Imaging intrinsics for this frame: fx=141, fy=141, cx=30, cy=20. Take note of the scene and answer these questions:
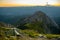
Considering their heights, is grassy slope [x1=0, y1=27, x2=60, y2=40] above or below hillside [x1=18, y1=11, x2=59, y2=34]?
below

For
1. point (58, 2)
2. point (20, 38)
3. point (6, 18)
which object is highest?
point (58, 2)

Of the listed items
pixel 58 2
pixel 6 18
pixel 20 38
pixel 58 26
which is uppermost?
pixel 58 2

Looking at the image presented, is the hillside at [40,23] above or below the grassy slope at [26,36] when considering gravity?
above

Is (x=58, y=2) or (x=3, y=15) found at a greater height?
(x=58, y=2)

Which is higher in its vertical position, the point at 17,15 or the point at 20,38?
the point at 17,15

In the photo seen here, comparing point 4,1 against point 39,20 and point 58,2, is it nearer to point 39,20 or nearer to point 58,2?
point 39,20

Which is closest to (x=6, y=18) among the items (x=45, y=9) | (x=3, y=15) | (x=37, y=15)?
(x=3, y=15)

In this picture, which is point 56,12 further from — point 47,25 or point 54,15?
point 47,25

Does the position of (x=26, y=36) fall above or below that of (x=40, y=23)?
below

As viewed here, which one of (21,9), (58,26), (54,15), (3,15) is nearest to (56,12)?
(54,15)
